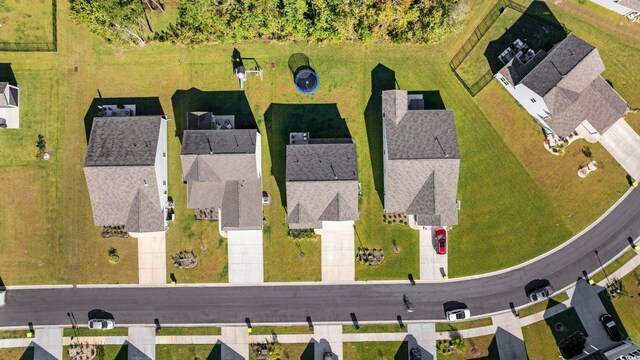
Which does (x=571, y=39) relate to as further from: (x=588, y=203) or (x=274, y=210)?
(x=274, y=210)

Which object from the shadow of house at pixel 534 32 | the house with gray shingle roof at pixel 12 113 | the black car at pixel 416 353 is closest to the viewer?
the black car at pixel 416 353

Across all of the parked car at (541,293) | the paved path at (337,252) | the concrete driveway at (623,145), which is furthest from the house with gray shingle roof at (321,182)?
the concrete driveway at (623,145)

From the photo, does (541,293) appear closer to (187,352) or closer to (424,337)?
(424,337)

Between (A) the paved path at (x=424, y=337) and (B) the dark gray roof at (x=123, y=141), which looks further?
(A) the paved path at (x=424, y=337)

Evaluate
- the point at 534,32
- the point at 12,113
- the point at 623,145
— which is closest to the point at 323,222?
the point at 534,32

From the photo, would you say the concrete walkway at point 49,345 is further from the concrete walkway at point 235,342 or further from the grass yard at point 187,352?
the concrete walkway at point 235,342

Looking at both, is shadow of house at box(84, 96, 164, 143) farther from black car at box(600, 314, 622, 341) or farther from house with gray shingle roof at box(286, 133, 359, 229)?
black car at box(600, 314, 622, 341)

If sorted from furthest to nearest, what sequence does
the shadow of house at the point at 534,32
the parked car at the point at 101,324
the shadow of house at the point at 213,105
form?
the shadow of house at the point at 213,105
the shadow of house at the point at 534,32
the parked car at the point at 101,324
